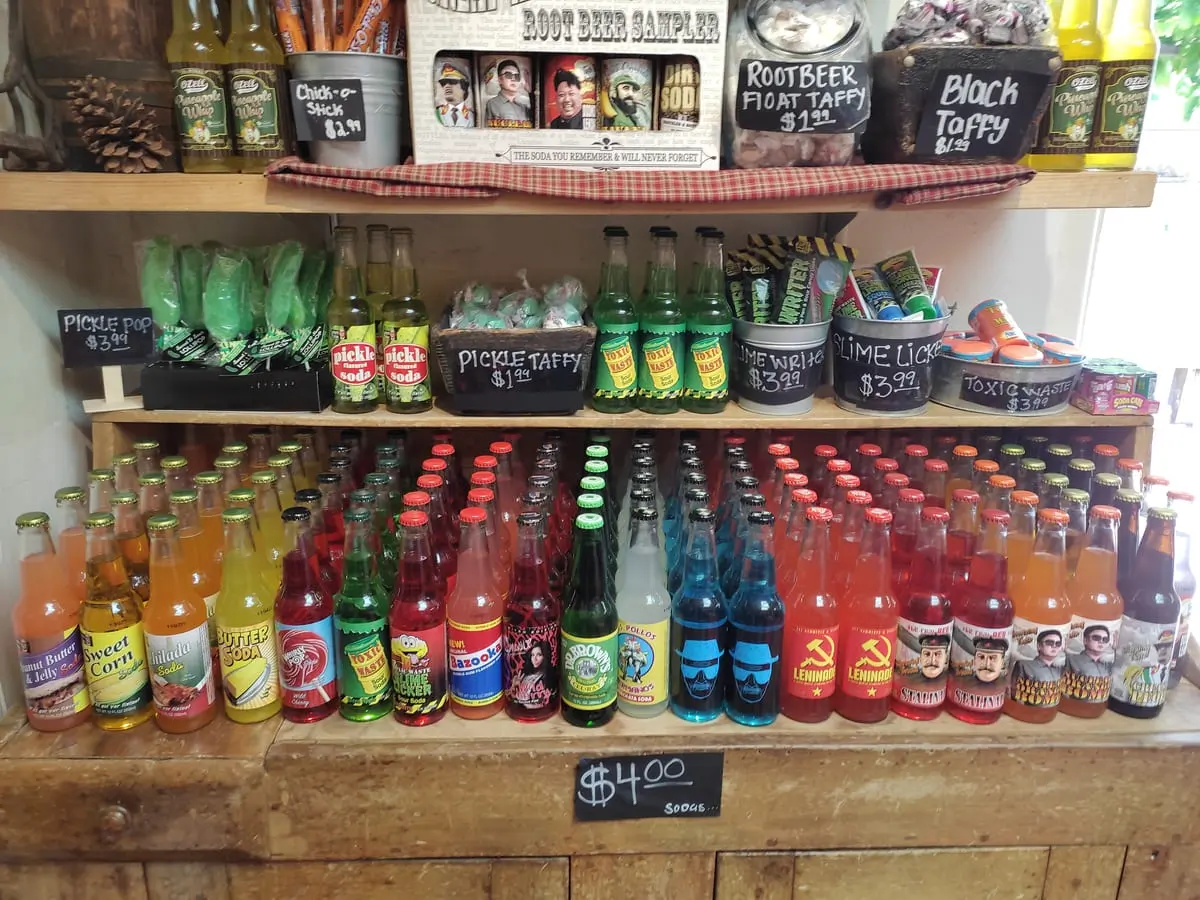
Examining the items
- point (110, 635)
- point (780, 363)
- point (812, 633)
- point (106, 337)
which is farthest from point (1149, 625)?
point (106, 337)

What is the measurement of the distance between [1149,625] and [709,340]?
784 mm

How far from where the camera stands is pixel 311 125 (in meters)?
1.19

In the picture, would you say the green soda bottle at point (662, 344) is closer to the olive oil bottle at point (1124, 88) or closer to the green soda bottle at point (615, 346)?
the green soda bottle at point (615, 346)

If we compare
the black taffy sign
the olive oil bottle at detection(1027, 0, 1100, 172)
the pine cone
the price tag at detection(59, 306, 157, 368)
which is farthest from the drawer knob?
the olive oil bottle at detection(1027, 0, 1100, 172)

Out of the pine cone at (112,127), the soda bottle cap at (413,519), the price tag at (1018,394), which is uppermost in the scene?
the pine cone at (112,127)

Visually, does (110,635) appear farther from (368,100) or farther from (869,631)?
(869,631)

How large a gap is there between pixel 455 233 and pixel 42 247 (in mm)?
705

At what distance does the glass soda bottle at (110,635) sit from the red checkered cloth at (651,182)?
Result: 585 millimetres

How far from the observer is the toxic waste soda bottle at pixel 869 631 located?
1.19m

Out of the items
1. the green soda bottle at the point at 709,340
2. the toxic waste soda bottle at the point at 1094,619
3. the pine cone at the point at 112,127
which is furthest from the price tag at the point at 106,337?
the toxic waste soda bottle at the point at 1094,619

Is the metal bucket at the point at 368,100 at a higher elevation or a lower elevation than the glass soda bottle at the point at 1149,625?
higher

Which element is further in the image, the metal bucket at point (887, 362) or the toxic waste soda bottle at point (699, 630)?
the metal bucket at point (887, 362)

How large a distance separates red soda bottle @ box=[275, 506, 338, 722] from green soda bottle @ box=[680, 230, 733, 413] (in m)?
0.56

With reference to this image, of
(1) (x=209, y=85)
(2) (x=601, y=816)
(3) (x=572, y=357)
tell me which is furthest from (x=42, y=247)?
(2) (x=601, y=816)
